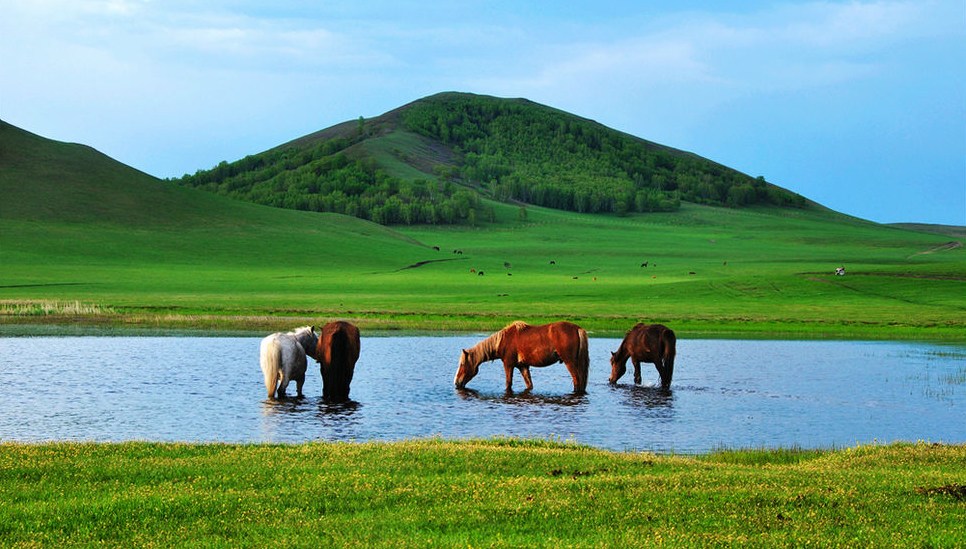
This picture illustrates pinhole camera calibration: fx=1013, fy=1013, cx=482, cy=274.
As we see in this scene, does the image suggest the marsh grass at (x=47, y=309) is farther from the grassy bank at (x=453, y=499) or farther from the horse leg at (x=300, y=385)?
the grassy bank at (x=453, y=499)

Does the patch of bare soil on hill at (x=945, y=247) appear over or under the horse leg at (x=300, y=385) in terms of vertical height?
over

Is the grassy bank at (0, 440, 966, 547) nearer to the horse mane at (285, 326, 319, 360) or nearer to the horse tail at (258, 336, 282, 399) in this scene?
the horse tail at (258, 336, 282, 399)

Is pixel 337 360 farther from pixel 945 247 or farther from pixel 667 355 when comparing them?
pixel 945 247

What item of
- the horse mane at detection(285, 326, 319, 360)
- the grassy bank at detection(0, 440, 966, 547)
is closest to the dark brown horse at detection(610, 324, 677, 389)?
the horse mane at detection(285, 326, 319, 360)

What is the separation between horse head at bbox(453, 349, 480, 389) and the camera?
103ft

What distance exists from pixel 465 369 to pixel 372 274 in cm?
7758

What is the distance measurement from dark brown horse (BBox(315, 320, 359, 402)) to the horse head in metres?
4.00

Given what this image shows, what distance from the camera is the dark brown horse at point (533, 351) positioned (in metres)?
29.8

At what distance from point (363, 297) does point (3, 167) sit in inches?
3946

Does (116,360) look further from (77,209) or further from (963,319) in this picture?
(77,209)

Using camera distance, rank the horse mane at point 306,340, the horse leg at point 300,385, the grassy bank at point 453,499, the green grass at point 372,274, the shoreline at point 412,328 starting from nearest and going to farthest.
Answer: the grassy bank at point 453,499, the horse leg at point 300,385, the horse mane at point 306,340, the shoreline at point 412,328, the green grass at point 372,274

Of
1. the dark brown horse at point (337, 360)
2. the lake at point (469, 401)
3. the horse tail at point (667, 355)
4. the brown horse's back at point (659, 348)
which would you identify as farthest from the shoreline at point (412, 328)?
the dark brown horse at point (337, 360)

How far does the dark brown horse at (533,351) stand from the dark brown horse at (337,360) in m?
4.23

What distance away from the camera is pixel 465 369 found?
31297 millimetres
